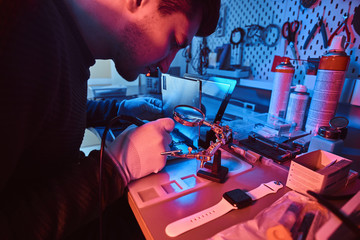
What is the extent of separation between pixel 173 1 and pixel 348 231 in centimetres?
68

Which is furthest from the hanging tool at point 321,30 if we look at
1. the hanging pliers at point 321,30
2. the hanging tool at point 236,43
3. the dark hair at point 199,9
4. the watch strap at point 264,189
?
the watch strap at point 264,189

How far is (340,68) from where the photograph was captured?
767 mm

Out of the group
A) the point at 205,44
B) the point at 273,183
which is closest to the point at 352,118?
the point at 273,183

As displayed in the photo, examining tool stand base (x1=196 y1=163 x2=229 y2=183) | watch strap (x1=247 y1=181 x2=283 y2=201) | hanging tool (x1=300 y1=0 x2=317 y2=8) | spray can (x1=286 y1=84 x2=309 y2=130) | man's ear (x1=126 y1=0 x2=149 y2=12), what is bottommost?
watch strap (x1=247 y1=181 x2=283 y2=201)

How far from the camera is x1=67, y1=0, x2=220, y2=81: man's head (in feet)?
2.05

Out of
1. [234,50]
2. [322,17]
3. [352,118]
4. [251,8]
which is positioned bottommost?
[352,118]

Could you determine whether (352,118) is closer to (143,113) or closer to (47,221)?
(143,113)

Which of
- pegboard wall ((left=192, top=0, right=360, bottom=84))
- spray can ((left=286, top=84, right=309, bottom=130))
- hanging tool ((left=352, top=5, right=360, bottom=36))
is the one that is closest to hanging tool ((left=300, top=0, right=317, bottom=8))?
pegboard wall ((left=192, top=0, right=360, bottom=84))

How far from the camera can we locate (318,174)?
482 millimetres

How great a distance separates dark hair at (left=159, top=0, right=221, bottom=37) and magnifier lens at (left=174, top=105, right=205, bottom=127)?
0.31 metres

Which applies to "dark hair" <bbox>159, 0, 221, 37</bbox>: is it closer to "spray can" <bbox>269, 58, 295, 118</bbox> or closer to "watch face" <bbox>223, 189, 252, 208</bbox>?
"spray can" <bbox>269, 58, 295, 118</bbox>

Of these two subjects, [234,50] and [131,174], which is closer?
[131,174]

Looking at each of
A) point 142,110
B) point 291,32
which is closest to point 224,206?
point 142,110

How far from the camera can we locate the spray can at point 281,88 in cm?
93
